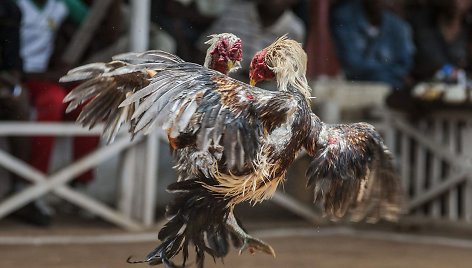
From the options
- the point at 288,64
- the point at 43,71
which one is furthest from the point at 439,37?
the point at 288,64

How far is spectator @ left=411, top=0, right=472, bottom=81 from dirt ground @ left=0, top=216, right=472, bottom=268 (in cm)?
183

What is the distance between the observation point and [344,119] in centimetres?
955

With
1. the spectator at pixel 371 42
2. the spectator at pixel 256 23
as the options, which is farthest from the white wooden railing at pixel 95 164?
the spectator at pixel 371 42

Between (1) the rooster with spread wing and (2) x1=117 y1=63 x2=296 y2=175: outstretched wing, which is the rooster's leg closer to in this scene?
(1) the rooster with spread wing

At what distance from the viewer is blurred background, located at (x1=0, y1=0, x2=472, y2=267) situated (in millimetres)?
7797

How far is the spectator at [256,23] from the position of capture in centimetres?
867

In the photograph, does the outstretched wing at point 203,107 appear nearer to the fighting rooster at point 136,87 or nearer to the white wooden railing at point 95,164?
the fighting rooster at point 136,87

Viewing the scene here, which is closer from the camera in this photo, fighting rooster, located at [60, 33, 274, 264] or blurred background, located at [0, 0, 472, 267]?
fighting rooster, located at [60, 33, 274, 264]

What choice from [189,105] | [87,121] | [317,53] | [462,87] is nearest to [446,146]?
[462,87]

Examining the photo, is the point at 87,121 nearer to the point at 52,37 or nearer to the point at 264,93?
the point at 264,93

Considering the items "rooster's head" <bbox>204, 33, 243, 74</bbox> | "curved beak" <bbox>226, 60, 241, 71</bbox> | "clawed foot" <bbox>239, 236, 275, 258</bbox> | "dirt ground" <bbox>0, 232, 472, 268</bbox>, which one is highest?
"rooster's head" <bbox>204, 33, 243, 74</bbox>

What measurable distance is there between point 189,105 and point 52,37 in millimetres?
4563

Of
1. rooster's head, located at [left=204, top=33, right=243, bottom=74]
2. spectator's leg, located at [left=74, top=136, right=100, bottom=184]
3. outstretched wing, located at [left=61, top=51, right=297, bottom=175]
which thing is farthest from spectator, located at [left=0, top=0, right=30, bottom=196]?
rooster's head, located at [left=204, top=33, right=243, bottom=74]

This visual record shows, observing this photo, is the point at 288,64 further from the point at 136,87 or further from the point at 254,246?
the point at 254,246
